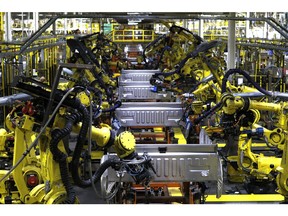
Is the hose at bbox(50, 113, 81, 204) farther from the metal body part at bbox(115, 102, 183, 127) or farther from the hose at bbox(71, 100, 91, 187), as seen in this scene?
the metal body part at bbox(115, 102, 183, 127)

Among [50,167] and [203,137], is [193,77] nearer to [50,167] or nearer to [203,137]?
[203,137]

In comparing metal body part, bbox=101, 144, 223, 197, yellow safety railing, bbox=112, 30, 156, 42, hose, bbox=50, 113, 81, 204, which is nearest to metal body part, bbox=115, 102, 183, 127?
metal body part, bbox=101, 144, 223, 197

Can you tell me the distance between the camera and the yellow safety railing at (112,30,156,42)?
2541 centimetres

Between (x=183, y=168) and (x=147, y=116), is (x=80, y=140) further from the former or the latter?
(x=147, y=116)

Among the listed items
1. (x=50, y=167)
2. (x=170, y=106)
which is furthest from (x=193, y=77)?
(x=50, y=167)

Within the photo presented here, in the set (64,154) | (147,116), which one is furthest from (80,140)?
(147,116)

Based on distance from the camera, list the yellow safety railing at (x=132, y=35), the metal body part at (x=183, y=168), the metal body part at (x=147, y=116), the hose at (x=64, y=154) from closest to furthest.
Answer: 1. the hose at (x=64, y=154)
2. the metal body part at (x=183, y=168)
3. the metal body part at (x=147, y=116)
4. the yellow safety railing at (x=132, y=35)

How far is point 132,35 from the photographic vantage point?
2591 centimetres

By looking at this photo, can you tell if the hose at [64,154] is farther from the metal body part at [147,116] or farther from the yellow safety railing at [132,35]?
the yellow safety railing at [132,35]

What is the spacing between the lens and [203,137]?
25.0 feet

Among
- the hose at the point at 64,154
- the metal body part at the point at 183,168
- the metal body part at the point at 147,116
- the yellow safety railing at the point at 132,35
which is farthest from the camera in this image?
the yellow safety railing at the point at 132,35

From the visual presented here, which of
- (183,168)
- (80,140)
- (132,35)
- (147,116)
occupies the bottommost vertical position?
(183,168)

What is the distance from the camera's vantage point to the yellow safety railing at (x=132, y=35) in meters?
25.4

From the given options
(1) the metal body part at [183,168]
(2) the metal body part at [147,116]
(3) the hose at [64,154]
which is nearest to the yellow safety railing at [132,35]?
(2) the metal body part at [147,116]
